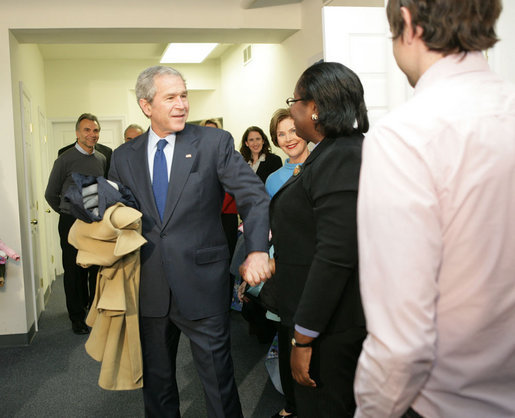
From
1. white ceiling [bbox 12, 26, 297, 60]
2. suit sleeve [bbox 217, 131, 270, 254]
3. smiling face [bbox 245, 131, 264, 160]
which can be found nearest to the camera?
suit sleeve [bbox 217, 131, 270, 254]

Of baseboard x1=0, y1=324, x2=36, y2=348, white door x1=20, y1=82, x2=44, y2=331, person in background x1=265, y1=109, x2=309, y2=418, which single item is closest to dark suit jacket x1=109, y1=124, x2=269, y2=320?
person in background x1=265, y1=109, x2=309, y2=418

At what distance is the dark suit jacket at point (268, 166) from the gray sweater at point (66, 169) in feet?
5.08

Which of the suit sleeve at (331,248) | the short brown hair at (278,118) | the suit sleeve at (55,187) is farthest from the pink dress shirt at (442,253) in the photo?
the suit sleeve at (55,187)

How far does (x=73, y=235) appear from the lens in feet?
6.82

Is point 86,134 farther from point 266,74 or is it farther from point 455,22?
point 455,22

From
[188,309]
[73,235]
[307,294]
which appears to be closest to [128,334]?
[188,309]

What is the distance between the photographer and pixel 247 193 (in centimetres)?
220

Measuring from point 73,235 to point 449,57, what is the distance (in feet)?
5.32

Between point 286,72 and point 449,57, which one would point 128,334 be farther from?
point 286,72

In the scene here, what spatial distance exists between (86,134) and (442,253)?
4.85 m

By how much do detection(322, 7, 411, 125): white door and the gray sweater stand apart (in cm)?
267

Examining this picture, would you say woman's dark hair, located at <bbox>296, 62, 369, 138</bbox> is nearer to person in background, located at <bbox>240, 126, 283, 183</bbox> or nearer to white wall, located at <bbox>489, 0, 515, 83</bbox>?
white wall, located at <bbox>489, 0, 515, 83</bbox>

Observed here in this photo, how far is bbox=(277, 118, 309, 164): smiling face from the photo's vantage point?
326cm

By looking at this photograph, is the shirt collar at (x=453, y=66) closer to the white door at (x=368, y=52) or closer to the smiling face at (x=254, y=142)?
the white door at (x=368, y=52)
